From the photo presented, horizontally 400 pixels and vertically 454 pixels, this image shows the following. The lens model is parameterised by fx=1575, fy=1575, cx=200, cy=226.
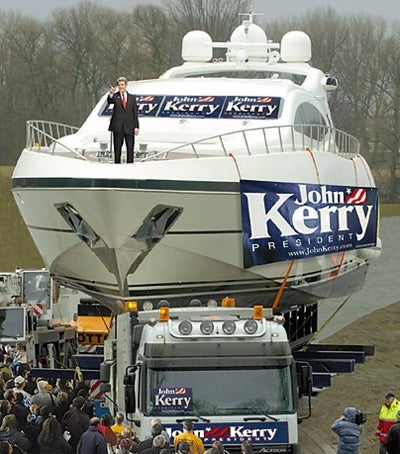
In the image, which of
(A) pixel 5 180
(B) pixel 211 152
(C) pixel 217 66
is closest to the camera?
(B) pixel 211 152

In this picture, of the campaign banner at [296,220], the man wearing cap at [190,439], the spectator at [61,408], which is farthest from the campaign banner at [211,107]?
the man wearing cap at [190,439]

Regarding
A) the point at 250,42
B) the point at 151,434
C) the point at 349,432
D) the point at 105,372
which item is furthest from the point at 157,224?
the point at 250,42

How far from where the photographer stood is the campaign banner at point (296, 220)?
21.2m

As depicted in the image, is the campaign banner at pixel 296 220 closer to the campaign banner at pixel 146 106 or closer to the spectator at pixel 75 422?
the campaign banner at pixel 146 106

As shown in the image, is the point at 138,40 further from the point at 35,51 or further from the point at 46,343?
the point at 46,343

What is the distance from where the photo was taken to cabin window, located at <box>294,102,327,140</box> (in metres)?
23.6

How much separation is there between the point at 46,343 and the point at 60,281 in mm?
5369

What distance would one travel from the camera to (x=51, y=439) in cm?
1557

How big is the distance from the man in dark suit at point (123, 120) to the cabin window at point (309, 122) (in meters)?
2.73

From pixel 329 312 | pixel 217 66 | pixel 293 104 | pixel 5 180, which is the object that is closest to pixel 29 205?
pixel 293 104

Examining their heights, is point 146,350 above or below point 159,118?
below

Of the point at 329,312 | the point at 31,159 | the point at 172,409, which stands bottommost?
the point at 329,312

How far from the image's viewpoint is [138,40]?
7744 cm

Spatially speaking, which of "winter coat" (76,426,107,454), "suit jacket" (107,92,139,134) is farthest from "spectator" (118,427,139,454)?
"suit jacket" (107,92,139,134)
